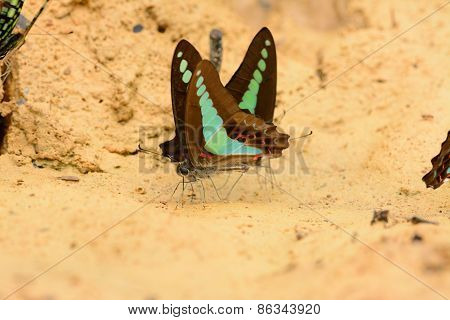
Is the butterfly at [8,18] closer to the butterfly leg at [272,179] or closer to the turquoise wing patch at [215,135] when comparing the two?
the turquoise wing patch at [215,135]

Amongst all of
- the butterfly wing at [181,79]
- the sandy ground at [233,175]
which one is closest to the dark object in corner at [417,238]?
the sandy ground at [233,175]

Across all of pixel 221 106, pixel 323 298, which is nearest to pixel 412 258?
pixel 323 298

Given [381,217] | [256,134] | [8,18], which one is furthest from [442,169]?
[8,18]

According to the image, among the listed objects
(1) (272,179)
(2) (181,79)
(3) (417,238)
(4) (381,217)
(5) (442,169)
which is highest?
(2) (181,79)

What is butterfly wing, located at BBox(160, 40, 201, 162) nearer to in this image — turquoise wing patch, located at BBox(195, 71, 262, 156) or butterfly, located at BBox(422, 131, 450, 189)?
turquoise wing patch, located at BBox(195, 71, 262, 156)

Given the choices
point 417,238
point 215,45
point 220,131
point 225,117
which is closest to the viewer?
point 417,238

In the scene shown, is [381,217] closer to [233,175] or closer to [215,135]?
[215,135]

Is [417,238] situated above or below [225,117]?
below

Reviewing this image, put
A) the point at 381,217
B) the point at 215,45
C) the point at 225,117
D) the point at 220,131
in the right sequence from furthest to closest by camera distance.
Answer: the point at 215,45 → the point at 220,131 → the point at 225,117 → the point at 381,217
